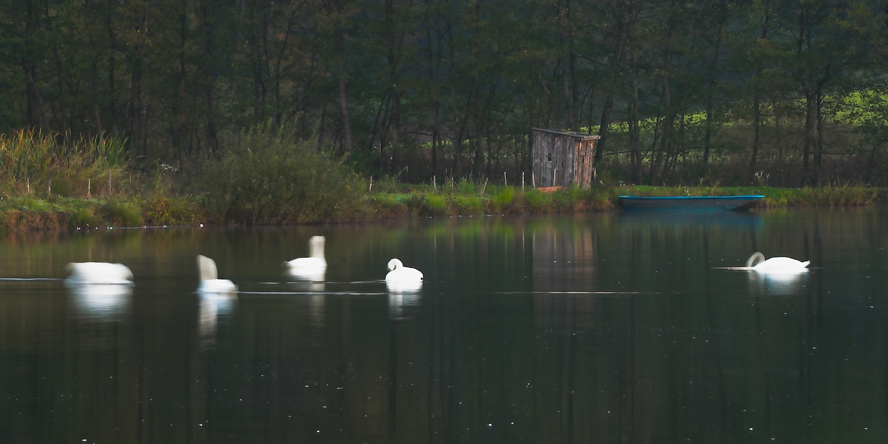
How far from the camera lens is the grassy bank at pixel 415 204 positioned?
27391 millimetres

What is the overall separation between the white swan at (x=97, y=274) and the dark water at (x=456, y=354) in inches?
13.6

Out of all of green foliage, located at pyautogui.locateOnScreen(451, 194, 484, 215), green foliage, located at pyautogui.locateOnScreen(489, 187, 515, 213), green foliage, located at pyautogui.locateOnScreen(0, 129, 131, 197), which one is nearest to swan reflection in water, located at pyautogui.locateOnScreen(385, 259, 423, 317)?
green foliage, located at pyautogui.locateOnScreen(0, 129, 131, 197)

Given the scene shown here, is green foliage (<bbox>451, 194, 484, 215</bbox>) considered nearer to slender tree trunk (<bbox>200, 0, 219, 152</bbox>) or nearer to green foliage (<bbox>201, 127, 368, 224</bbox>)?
green foliage (<bbox>201, 127, 368, 224</bbox>)

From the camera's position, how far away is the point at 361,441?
7055 mm

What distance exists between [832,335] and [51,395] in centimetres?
699

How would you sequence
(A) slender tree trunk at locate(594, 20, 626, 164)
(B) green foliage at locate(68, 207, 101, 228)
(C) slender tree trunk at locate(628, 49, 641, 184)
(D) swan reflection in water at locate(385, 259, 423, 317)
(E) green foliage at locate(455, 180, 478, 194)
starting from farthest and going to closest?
1. (C) slender tree trunk at locate(628, 49, 641, 184)
2. (A) slender tree trunk at locate(594, 20, 626, 164)
3. (E) green foliage at locate(455, 180, 478, 194)
4. (B) green foliage at locate(68, 207, 101, 228)
5. (D) swan reflection in water at locate(385, 259, 423, 317)

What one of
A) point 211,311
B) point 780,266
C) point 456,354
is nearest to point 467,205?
point 780,266

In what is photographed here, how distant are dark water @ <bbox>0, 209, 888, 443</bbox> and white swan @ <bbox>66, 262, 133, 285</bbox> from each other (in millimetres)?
346

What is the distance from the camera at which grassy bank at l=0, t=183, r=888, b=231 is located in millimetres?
27391

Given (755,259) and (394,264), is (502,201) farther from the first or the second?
(394,264)

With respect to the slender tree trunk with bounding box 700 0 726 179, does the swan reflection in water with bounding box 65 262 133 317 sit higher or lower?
lower

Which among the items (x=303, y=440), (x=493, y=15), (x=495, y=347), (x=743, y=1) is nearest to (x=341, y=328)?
(x=495, y=347)

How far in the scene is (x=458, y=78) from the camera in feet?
163

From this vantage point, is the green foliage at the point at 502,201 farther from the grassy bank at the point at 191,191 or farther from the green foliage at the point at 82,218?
the green foliage at the point at 82,218
